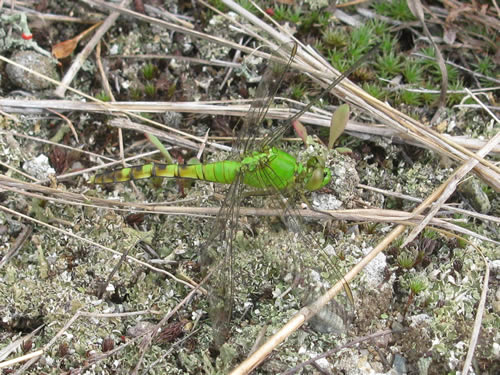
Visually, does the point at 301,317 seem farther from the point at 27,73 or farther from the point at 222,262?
the point at 27,73

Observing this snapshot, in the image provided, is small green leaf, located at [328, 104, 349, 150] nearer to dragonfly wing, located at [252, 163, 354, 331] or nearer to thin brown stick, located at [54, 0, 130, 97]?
dragonfly wing, located at [252, 163, 354, 331]

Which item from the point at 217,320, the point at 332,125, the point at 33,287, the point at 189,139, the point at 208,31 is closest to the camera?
the point at 217,320

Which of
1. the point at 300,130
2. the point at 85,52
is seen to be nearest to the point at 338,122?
the point at 300,130

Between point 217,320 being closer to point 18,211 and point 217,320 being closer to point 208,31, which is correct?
point 18,211

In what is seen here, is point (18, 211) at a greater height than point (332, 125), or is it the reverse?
point (332, 125)

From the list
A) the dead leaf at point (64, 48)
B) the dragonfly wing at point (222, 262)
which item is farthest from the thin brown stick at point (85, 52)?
the dragonfly wing at point (222, 262)

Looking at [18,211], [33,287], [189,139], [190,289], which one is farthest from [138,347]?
[189,139]

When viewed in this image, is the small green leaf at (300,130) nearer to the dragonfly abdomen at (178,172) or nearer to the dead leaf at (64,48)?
the dragonfly abdomen at (178,172)
